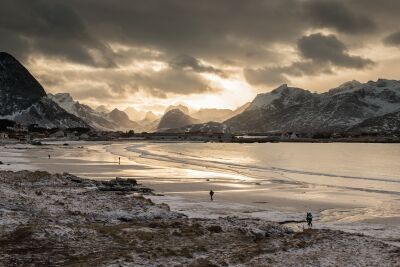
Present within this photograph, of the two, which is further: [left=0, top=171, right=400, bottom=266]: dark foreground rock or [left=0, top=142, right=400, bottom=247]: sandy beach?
[left=0, top=142, right=400, bottom=247]: sandy beach

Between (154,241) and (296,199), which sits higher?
(154,241)

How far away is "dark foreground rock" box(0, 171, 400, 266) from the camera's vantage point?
22.2m

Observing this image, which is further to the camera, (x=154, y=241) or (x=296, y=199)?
(x=296, y=199)

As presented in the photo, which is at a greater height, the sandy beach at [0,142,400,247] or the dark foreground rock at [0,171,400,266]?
the dark foreground rock at [0,171,400,266]

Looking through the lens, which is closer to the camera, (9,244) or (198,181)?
(9,244)

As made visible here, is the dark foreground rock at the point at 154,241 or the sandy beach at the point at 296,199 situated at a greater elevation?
the dark foreground rock at the point at 154,241

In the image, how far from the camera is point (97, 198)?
40.9 metres

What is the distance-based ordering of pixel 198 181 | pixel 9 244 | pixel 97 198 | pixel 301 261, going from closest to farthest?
1. pixel 301 261
2. pixel 9 244
3. pixel 97 198
4. pixel 198 181

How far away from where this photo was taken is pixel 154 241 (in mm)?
25938

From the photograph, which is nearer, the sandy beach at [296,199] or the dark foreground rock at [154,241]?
the dark foreground rock at [154,241]

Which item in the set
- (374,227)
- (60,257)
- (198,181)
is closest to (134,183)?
(198,181)

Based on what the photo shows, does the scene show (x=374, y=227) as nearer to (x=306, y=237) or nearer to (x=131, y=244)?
(x=306, y=237)

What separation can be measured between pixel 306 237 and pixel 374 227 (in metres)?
12.2

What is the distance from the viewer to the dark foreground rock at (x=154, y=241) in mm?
22234
